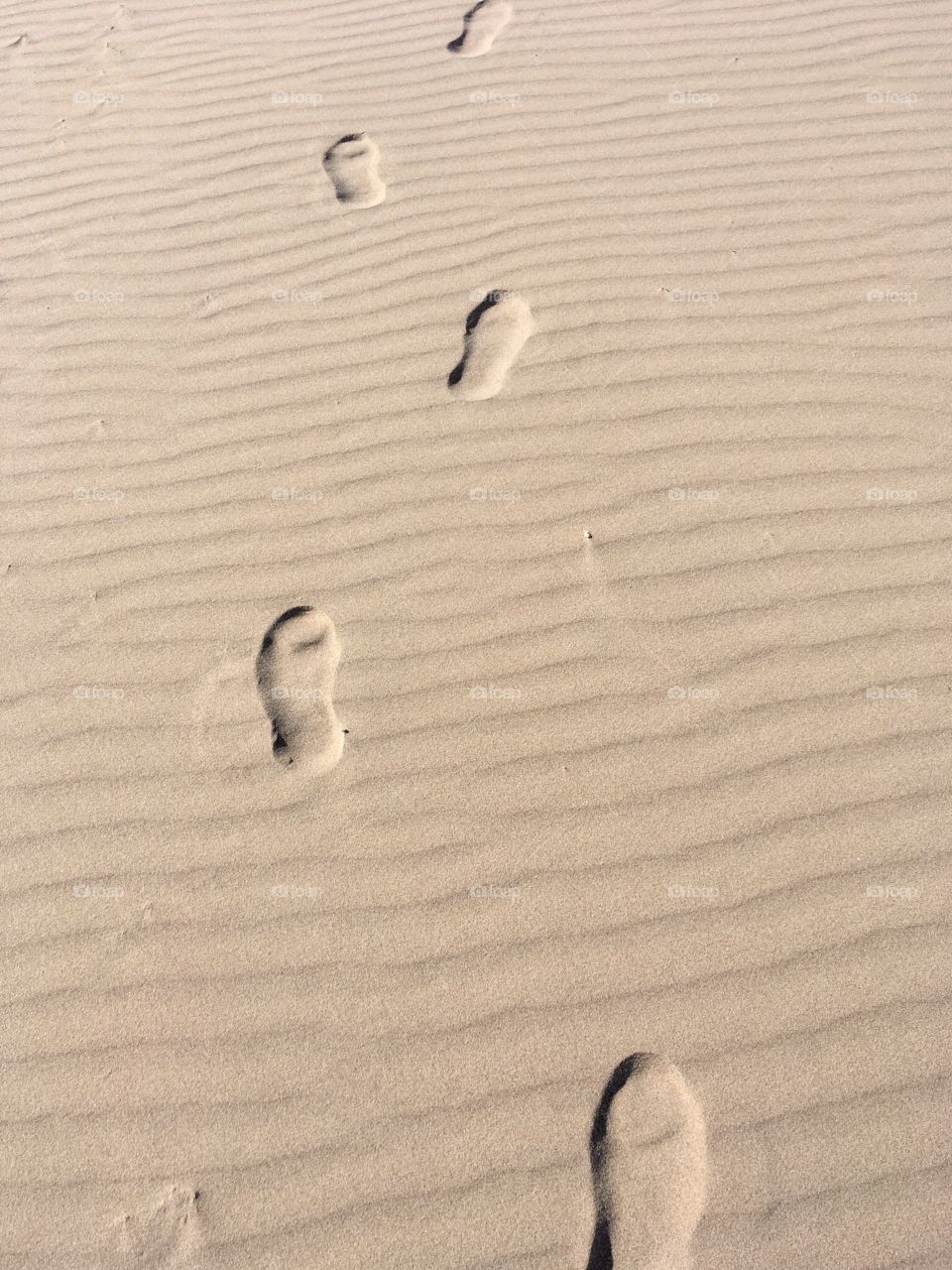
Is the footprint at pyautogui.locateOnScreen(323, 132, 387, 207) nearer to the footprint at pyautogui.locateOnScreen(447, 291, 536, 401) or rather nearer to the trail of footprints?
the trail of footprints

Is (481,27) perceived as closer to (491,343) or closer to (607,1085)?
(491,343)

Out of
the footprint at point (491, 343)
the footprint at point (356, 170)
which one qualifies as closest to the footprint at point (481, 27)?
the footprint at point (356, 170)

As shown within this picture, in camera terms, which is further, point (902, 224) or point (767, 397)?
point (902, 224)

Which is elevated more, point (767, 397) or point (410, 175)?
point (410, 175)

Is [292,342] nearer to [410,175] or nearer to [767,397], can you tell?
[410,175]

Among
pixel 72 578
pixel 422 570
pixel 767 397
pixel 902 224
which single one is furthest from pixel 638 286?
pixel 72 578

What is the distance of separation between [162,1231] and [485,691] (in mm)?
1227

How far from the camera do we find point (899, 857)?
2.06m

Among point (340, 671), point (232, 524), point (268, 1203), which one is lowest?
point (268, 1203)

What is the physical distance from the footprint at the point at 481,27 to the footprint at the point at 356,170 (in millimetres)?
789

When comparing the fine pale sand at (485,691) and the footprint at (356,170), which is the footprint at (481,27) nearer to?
the fine pale sand at (485,691)

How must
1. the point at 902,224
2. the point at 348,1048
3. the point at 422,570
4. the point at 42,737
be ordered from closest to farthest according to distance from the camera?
1. the point at 348,1048
2. the point at 42,737
3. the point at 422,570
4. the point at 902,224

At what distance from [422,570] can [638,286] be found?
135 centimetres

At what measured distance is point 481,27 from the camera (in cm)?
451
